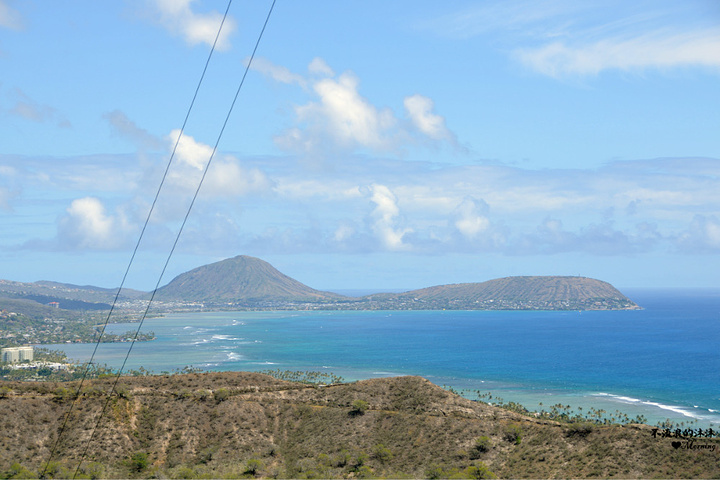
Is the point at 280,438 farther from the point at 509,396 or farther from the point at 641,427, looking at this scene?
the point at 509,396

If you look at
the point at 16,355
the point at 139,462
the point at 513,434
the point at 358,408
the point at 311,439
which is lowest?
the point at 16,355

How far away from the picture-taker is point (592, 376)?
15138cm

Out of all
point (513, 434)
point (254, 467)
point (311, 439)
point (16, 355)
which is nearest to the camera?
point (254, 467)

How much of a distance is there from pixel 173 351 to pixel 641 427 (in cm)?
17254

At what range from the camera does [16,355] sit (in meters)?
181

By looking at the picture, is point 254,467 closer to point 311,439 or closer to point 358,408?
point 311,439

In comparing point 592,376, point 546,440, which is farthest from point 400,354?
point 546,440

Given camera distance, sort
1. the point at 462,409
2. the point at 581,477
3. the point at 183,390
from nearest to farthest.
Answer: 1. the point at 581,477
2. the point at 462,409
3. the point at 183,390

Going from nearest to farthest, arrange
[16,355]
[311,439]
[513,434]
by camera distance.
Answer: [513,434]
[311,439]
[16,355]

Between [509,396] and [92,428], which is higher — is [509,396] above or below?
below

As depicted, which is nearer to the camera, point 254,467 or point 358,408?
point 254,467

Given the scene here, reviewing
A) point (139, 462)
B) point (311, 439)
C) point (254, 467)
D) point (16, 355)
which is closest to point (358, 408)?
point (311, 439)

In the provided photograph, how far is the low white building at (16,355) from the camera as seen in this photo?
179000 mm

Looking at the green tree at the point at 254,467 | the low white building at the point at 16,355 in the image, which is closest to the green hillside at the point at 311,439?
the green tree at the point at 254,467
